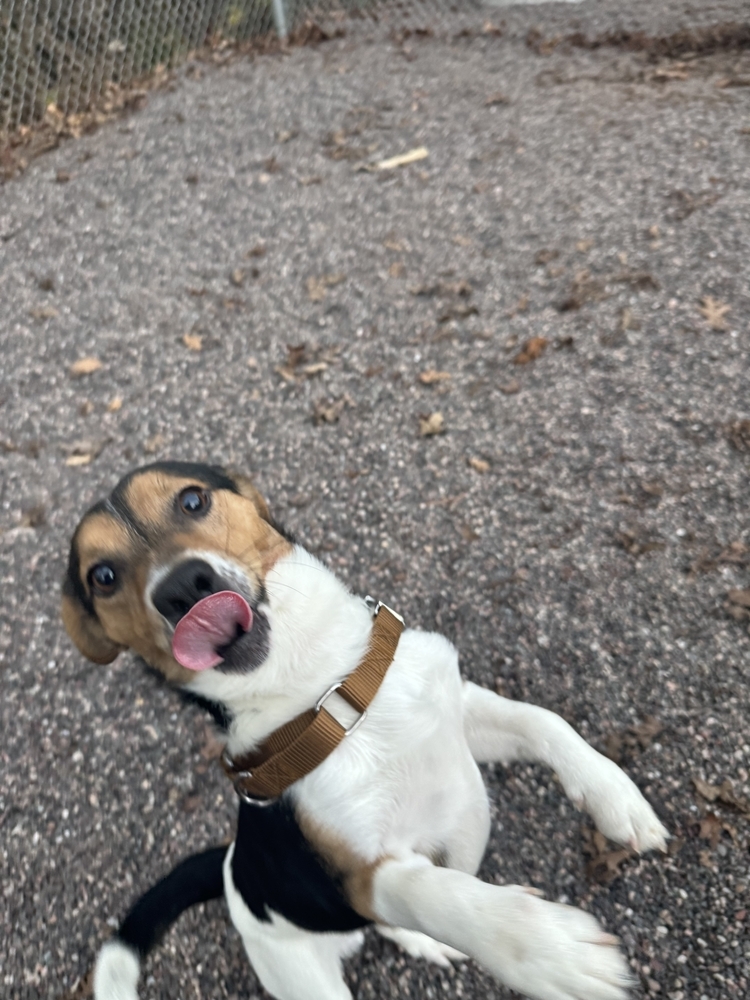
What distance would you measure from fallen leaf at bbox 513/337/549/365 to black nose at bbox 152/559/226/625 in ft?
10.8

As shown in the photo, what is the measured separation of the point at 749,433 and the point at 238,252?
4757mm

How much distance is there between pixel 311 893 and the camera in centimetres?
223

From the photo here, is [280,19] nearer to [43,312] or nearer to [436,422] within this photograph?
[43,312]

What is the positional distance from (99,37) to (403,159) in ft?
16.8

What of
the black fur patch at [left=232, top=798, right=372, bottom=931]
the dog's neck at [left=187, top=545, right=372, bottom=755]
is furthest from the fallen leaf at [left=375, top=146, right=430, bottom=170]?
the black fur patch at [left=232, top=798, right=372, bottom=931]

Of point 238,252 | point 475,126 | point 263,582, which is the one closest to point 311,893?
point 263,582

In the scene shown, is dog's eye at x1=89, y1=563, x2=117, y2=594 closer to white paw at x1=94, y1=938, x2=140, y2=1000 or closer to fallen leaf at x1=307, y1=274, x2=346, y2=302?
white paw at x1=94, y1=938, x2=140, y2=1000

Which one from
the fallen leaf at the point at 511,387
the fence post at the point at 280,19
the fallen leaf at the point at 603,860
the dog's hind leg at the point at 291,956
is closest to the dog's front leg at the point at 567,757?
the fallen leaf at the point at 603,860

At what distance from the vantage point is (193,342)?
585 centimetres

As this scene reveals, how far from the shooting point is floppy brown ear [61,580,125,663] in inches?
107

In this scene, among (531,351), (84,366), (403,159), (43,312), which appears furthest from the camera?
(403,159)

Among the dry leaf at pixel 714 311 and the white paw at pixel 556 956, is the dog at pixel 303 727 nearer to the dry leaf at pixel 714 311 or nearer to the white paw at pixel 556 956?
the white paw at pixel 556 956

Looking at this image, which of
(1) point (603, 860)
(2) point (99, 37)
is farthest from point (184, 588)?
(2) point (99, 37)

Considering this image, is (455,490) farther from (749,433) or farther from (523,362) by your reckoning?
(749,433)
